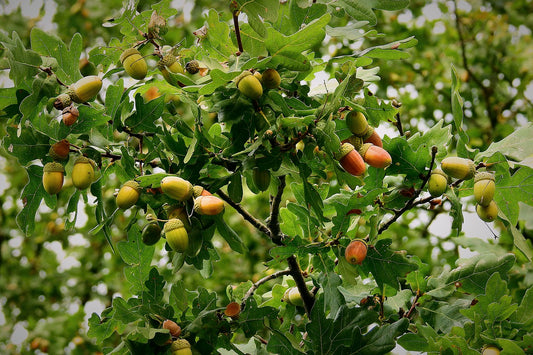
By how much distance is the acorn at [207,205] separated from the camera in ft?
4.50

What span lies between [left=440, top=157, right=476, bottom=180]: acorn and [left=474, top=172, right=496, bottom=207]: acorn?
30mm

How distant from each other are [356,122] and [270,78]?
253 millimetres

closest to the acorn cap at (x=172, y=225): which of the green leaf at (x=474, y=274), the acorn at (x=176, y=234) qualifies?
the acorn at (x=176, y=234)

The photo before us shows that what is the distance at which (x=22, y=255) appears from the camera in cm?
501

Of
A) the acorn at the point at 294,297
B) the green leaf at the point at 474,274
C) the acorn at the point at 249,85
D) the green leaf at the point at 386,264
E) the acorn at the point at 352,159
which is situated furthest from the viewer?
the acorn at the point at 294,297

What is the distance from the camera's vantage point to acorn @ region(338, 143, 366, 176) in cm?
142

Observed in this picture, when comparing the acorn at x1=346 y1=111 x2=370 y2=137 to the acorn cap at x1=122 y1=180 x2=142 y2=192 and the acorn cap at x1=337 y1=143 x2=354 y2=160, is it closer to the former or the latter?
the acorn cap at x1=337 y1=143 x2=354 y2=160

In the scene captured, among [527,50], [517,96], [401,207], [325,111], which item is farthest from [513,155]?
[527,50]

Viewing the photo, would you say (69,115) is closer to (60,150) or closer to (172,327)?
(60,150)

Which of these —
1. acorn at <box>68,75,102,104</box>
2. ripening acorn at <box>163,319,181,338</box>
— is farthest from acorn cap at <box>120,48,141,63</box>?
ripening acorn at <box>163,319,181,338</box>

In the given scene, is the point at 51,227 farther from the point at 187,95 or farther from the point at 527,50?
the point at 527,50

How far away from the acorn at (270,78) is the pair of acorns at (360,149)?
0.22 metres

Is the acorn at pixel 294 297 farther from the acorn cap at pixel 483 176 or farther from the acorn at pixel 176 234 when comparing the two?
the acorn cap at pixel 483 176

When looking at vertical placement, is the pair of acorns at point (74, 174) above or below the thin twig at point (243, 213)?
above
